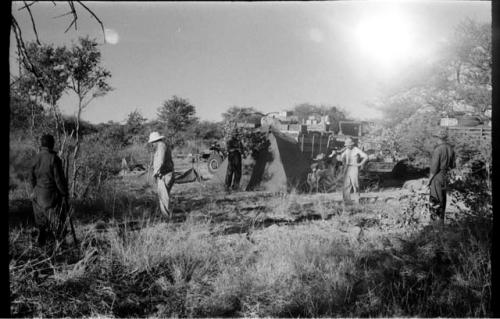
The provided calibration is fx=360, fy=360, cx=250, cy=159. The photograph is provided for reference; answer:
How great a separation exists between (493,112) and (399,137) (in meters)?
13.1

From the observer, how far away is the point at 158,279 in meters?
3.75

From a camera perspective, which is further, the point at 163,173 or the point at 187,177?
the point at 187,177

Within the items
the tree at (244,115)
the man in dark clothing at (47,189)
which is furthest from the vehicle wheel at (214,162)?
the man in dark clothing at (47,189)

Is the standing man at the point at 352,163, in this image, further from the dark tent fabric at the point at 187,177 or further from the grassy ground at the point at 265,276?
the dark tent fabric at the point at 187,177

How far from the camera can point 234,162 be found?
35.8 feet

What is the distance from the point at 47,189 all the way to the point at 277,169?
23.5ft

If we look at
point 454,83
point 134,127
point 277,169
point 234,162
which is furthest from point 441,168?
point 134,127

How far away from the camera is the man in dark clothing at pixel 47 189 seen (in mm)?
4391

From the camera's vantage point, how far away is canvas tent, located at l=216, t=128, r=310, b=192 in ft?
35.1

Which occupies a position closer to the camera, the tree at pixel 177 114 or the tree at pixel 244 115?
the tree at pixel 244 115

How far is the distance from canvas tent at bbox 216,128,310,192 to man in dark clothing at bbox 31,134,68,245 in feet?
22.5

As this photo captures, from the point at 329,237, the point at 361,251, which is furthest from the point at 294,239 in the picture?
the point at 361,251

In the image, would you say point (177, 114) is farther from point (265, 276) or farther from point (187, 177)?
point (265, 276)

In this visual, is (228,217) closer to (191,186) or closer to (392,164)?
(191,186)
